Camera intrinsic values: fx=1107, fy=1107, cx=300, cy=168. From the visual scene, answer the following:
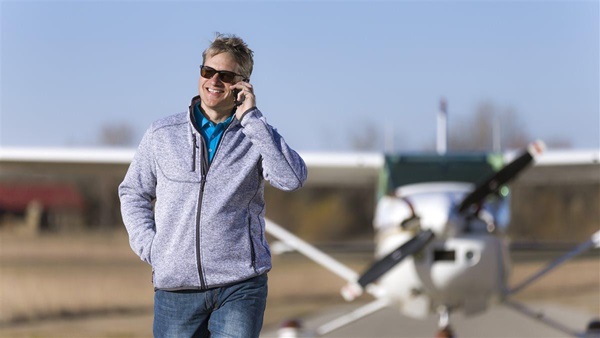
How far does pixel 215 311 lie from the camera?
272 cm

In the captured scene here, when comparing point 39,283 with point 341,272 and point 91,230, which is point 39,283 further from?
point 341,272

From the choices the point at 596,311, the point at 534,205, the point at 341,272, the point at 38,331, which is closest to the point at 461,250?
the point at 341,272

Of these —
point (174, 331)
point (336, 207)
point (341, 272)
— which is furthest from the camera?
point (336, 207)

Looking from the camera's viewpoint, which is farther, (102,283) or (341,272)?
(102,283)

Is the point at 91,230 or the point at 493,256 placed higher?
the point at 493,256

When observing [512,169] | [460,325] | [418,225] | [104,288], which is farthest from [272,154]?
[104,288]

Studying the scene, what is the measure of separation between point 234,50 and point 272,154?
1.03 feet

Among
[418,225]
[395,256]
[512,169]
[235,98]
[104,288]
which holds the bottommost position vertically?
[104,288]

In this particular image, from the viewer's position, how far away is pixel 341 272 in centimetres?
830

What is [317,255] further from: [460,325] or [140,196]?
[140,196]

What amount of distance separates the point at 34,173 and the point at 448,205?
5225 mm

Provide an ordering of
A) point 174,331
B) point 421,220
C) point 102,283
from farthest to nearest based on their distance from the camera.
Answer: point 102,283 → point 421,220 → point 174,331

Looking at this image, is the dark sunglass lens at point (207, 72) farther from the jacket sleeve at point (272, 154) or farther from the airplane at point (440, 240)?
the airplane at point (440, 240)

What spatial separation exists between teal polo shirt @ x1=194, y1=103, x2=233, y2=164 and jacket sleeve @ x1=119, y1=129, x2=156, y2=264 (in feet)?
0.43
